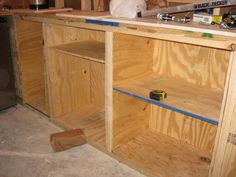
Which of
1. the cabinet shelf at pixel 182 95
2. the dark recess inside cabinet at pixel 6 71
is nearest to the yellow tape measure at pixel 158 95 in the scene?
the cabinet shelf at pixel 182 95

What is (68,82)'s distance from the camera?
2.00 meters

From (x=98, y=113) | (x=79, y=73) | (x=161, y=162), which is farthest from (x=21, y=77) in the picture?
(x=161, y=162)

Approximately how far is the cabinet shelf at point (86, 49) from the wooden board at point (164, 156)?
599 millimetres

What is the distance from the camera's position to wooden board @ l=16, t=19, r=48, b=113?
2.09m

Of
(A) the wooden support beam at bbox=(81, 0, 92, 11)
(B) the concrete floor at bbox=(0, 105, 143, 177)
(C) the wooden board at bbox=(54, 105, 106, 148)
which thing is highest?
(A) the wooden support beam at bbox=(81, 0, 92, 11)

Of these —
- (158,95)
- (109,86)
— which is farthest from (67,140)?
(158,95)

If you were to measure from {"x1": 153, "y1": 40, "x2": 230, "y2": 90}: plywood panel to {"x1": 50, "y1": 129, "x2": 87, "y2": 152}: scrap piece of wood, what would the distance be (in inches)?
26.1

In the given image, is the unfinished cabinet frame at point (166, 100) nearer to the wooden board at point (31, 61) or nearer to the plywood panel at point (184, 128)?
the plywood panel at point (184, 128)

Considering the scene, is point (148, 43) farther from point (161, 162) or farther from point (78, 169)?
point (78, 169)

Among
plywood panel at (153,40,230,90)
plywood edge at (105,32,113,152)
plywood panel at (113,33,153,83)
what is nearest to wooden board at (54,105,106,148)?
plywood edge at (105,32,113,152)

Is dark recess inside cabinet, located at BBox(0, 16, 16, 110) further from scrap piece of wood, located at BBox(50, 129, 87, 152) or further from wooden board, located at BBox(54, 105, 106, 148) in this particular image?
scrap piece of wood, located at BBox(50, 129, 87, 152)

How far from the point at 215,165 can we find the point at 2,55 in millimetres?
1713

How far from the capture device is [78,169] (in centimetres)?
149

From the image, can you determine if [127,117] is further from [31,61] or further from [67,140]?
[31,61]
